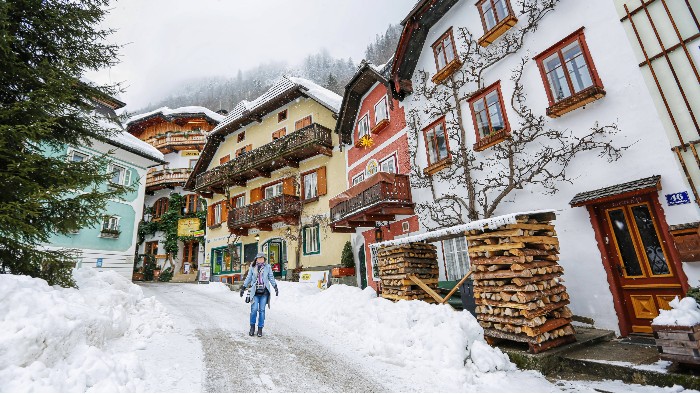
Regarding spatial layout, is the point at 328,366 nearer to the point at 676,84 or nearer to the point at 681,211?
the point at 681,211

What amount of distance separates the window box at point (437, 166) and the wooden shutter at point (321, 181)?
7.45 metres

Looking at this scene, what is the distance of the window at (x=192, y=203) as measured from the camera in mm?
29594

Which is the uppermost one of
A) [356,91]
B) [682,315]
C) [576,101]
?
[356,91]

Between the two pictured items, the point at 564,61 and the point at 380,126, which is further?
the point at 380,126

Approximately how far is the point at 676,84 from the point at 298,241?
1606cm

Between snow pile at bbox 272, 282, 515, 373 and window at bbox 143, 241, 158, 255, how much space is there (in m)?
26.2

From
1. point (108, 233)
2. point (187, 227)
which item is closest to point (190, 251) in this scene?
point (187, 227)

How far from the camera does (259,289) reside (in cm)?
758

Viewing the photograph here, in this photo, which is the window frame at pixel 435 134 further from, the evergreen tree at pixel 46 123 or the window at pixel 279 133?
the window at pixel 279 133

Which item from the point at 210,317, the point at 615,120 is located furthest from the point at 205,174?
the point at 615,120

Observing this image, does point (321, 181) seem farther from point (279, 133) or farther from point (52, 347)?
point (52, 347)

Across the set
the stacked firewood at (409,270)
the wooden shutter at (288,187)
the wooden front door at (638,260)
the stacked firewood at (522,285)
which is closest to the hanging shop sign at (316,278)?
the wooden shutter at (288,187)

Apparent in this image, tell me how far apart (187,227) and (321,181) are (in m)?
16.2

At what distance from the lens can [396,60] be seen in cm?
1309
